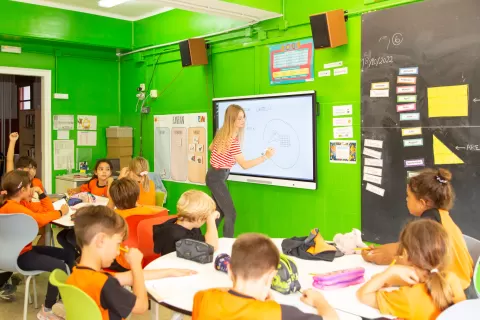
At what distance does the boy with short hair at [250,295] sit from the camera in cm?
158

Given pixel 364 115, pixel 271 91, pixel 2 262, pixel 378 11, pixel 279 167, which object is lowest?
pixel 2 262

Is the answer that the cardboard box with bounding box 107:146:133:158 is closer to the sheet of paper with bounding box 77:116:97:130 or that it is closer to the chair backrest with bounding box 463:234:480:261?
the sheet of paper with bounding box 77:116:97:130

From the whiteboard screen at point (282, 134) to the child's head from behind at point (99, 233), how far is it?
2.75 metres

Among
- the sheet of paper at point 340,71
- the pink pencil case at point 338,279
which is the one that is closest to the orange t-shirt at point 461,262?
the pink pencil case at point 338,279

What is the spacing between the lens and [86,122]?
279 inches

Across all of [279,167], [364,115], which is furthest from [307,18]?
[279,167]

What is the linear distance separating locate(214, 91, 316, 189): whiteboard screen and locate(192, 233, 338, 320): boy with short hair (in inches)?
115

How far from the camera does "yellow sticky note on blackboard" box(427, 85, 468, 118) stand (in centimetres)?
354

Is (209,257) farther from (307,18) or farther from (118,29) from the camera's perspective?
(118,29)

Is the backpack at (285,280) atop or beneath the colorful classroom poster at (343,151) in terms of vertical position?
beneath

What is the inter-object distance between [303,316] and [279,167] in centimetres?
337

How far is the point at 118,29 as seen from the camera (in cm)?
693

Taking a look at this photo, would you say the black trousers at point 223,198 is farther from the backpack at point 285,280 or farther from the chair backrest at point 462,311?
the chair backrest at point 462,311

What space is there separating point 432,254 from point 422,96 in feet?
7.43
